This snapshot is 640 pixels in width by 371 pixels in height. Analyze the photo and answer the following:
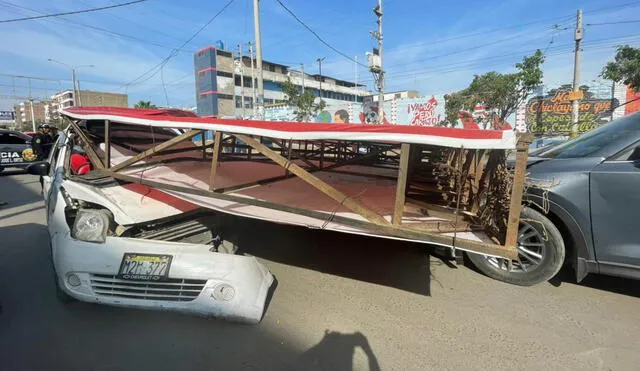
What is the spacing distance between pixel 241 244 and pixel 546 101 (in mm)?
23311

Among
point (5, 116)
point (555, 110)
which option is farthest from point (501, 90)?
point (5, 116)

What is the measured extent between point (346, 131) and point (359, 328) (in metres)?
1.58

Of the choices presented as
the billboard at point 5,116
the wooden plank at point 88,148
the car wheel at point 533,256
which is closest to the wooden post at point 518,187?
the car wheel at point 533,256

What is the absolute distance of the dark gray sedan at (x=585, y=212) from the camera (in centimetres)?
288

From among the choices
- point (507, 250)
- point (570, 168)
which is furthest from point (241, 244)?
point (570, 168)

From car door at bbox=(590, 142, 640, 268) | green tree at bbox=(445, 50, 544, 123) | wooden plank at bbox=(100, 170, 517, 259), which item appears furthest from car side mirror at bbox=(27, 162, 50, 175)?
green tree at bbox=(445, 50, 544, 123)

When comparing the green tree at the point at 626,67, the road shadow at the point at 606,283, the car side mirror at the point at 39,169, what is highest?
the green tree at the point at 626,67

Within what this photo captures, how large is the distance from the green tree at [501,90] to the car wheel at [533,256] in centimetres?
2046

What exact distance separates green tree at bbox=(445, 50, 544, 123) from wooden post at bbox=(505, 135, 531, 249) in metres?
21.6

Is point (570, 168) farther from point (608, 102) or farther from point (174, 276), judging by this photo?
point (608, 102)

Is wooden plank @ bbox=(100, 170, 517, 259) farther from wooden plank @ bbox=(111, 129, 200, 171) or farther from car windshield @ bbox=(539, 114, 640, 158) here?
car windshield @ bbox=(539, 114, 640, 158)

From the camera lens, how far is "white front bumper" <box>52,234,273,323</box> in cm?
259

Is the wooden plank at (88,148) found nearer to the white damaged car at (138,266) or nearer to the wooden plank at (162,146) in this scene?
the wooden plank at (162,146)

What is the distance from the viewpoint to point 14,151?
484 inches
